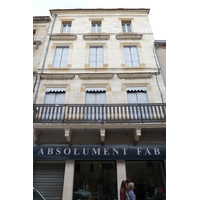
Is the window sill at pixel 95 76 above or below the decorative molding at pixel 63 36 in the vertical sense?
below

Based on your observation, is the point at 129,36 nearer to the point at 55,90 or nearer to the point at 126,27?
the point at 126,27

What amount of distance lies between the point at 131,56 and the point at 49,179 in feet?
29.2

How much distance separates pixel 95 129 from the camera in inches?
294

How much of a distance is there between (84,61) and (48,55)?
2596mm

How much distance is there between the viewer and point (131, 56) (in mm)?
10742

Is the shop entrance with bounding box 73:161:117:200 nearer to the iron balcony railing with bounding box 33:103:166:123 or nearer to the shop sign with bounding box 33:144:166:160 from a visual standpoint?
the shop sign with bounding box 33:144:166:160

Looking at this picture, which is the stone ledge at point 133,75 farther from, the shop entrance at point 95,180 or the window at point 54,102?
the shop entrance at point 95,180

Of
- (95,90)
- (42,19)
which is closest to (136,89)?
(95,90)

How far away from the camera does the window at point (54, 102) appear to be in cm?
794

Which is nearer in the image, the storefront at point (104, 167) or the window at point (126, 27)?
the storefront at point (104, 167)

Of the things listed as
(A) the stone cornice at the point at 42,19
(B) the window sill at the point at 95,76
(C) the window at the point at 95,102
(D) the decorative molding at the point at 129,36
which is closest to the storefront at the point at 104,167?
(C) the window at the point at 95,102

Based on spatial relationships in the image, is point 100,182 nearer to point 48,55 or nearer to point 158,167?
point 158,167

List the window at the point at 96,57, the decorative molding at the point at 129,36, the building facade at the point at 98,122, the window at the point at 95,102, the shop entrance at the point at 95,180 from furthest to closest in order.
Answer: the decorative molding at the point at 129,36, the window at the point at 96,57, the window at the point at 95,102, the building facade at the point at 98,122, the shop entrance at the point at 95,180

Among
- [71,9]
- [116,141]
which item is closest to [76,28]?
[71,9]
